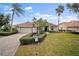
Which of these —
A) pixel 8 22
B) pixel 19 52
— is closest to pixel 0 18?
pixel 8 22

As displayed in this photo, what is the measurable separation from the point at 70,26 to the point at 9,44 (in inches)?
29.8

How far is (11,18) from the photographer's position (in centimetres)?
317

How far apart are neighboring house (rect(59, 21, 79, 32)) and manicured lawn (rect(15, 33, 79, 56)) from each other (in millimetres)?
71

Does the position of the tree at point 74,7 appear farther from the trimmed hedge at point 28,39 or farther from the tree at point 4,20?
the tree at point 4,20

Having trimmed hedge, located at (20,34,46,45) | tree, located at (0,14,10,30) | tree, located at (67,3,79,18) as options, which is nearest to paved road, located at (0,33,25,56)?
trimmed hedge, located at (20,34,46,45)

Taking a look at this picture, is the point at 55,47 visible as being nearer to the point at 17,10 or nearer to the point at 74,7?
the point at 74,7

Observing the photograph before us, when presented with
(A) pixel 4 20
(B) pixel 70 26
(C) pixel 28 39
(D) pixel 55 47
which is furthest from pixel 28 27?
(B) pixel 70 26

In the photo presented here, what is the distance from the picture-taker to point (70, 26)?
10.6 ft

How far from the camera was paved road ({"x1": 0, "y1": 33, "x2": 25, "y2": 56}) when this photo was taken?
314 centimetres

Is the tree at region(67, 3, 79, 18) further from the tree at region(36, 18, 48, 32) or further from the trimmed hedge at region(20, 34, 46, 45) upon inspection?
the trimmed hedge at region(20, 34, 46, 45)

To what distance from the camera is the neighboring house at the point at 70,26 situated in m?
3.16

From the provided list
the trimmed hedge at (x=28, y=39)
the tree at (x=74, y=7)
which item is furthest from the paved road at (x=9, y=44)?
the tree at (x=74, y=7)

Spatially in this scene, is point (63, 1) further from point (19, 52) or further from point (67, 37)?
point (19, 52)

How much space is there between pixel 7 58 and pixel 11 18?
47cm
